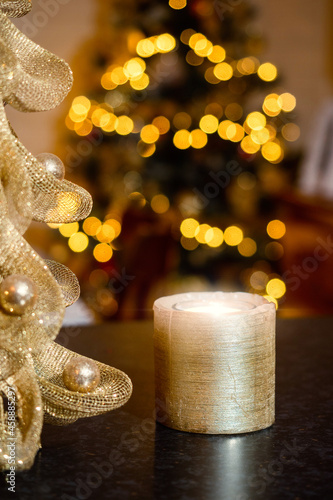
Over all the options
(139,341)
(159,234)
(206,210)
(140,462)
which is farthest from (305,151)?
(140,462)

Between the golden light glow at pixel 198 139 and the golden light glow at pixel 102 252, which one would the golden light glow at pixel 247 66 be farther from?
the golden light glow at pixel 102 252

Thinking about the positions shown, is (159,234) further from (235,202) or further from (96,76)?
(96,76)

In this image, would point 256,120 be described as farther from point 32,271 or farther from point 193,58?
point 32,271

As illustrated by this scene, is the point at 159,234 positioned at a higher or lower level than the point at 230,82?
lower

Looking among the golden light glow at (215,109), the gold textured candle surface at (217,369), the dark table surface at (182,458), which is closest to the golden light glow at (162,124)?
the golden light glow at (215,109)

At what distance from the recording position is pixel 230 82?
374 cm

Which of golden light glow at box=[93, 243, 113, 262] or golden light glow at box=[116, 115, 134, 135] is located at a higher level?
golden light glow at box=[116, 115, 134, 135]

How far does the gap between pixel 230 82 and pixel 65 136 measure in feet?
3.69

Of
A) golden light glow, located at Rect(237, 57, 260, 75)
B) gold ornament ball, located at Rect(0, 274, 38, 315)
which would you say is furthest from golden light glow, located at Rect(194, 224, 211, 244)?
gold ornament ball, located at Rect(0, 274, 38, 315)

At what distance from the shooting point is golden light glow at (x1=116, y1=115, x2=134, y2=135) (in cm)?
379

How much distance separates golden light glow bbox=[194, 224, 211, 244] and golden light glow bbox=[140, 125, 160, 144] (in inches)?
22.0

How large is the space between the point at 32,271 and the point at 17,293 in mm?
44

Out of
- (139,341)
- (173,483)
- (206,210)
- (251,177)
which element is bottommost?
(206,210)

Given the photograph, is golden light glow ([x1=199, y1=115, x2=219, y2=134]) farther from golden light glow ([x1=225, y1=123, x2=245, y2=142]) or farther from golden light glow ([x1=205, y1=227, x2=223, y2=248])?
golden light glow ([x1=205, y1=227, x2=223, y2=248])
